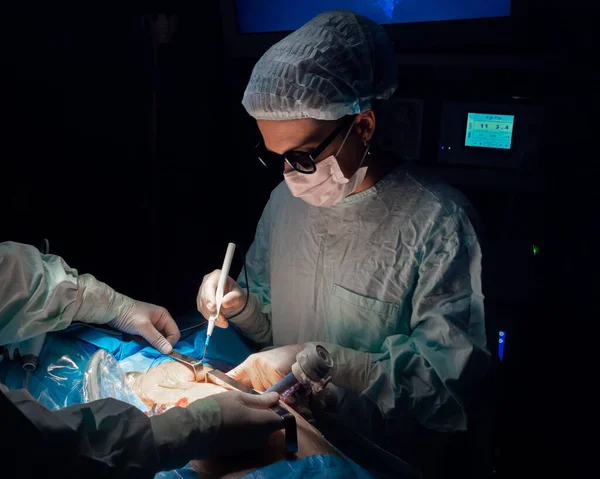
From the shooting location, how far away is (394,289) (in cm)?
197

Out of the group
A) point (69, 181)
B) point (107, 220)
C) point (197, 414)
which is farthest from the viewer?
point (107, 220)

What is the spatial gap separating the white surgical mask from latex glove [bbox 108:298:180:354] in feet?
2.66

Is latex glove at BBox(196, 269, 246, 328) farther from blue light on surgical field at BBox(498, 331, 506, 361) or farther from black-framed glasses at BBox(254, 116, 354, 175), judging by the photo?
blue light on surgical field at BBox(498, 331, 506, 361)

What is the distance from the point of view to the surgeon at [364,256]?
179cm

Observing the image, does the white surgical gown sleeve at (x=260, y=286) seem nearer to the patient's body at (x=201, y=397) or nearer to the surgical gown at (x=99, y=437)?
the patient's body at (x=201, y=397)

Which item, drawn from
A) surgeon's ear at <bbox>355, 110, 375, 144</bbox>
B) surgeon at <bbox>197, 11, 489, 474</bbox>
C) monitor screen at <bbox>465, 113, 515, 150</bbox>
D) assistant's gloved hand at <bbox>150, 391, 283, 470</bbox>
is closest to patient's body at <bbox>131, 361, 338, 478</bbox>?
assistant's gloved hand at <bbox>150, 391, 283, 470</bbox>

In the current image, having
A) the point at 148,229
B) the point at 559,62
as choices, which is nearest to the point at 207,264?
the point at 148,229

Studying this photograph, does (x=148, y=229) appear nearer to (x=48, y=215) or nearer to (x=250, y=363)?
(x=48, y=215)

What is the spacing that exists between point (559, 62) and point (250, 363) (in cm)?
178

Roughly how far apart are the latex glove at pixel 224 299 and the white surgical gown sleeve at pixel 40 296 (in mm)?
367

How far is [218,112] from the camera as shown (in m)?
3.12

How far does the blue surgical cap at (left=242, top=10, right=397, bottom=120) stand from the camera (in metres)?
1.81

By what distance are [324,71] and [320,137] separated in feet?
0.72

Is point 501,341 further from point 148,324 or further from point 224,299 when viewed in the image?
point 148,324
